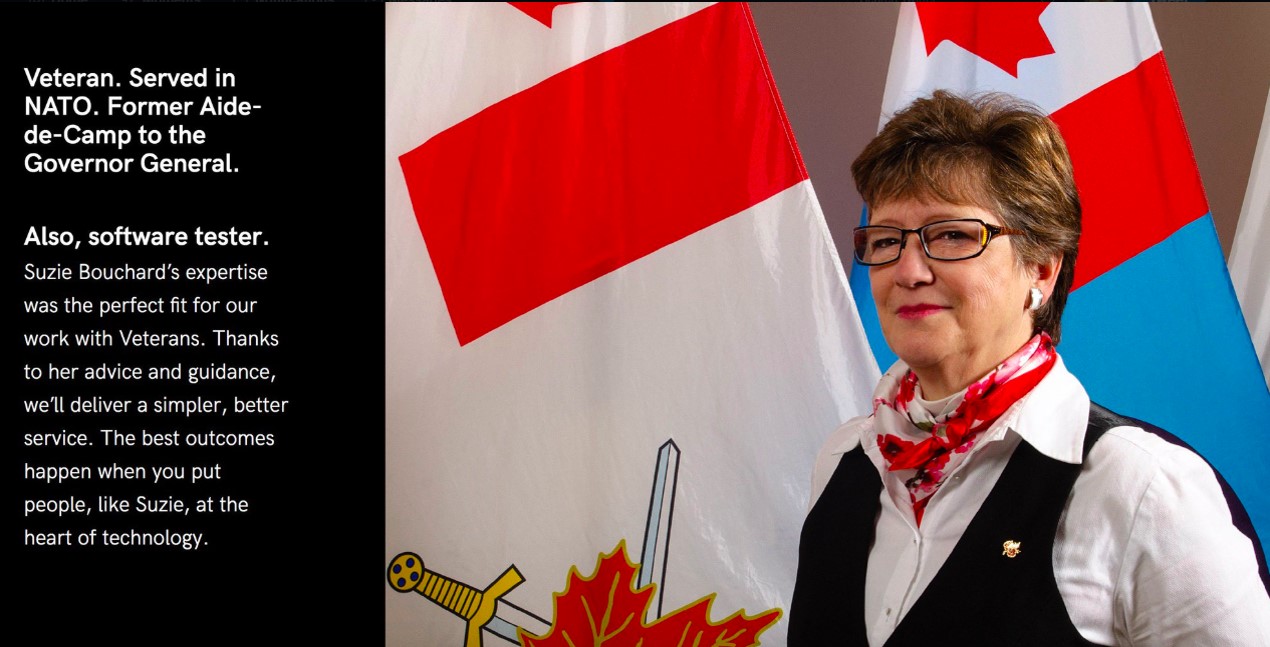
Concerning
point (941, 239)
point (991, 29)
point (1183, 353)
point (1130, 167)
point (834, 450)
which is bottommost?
point (834, 450)

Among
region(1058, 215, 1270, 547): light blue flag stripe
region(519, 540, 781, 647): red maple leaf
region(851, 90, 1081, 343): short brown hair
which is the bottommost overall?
region(519, 540, 781, 647): red maple leaf

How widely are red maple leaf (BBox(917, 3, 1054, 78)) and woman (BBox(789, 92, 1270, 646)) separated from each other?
0.39 meters

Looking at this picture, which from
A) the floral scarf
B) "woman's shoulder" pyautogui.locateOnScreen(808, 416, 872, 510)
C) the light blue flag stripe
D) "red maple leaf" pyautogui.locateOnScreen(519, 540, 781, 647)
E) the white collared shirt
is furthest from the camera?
"red maple leaf" pyautogui.locateOnScreen(519, 540, 781, 647)

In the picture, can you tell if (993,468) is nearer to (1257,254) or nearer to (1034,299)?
(1034,299)

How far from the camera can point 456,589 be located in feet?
4.83

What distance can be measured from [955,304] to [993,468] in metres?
0.16

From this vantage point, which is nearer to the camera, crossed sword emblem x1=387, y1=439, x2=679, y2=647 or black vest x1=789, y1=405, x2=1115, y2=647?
black vest x1=789, y1=405, x2=1115, y2=647

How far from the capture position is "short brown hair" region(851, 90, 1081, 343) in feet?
3.10

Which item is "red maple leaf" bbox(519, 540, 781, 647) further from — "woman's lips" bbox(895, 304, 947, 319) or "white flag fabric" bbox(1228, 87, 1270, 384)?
"white flag fabric" bbox(1228, 87, 1270, 384)

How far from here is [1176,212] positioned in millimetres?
1320

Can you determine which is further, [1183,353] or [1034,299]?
[1183,353]

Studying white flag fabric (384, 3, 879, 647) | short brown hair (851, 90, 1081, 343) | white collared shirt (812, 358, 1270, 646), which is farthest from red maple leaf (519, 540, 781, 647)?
short brown hair (851, 90, 1081, 343)

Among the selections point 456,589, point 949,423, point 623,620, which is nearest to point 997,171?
point 949,423
